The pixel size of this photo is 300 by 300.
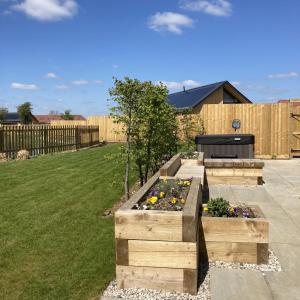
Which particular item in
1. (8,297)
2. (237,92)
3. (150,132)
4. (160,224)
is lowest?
(8,297)

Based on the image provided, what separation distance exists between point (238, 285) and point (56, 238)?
2.52 m

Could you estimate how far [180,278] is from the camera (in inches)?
140

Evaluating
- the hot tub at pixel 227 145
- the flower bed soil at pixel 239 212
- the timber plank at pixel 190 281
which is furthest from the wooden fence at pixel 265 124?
the timber plank at pixel 190 281

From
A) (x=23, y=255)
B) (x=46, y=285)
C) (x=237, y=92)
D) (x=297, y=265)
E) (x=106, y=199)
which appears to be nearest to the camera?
(x=46, y=285)

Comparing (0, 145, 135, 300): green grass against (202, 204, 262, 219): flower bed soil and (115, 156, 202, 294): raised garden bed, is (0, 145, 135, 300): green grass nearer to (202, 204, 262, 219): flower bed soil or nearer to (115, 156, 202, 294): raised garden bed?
(115, 156, 202, 294): raised garden bed

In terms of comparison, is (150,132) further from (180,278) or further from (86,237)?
(180,278)

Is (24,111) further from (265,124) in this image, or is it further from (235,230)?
(235,230)

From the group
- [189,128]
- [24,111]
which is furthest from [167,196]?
[24,111]

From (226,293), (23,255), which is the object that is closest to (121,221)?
(226,293)

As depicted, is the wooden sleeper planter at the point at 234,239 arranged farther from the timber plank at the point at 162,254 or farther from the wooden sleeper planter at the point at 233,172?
the wooden sleeper planter at the point at 233,172

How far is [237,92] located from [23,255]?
20593 mm

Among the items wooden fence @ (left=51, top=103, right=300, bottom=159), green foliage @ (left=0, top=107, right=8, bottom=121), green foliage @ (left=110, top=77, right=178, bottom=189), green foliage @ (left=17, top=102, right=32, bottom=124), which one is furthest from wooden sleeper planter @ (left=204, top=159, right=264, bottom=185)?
green foliage @ (left=0, top=107, right=8, bottom=121)

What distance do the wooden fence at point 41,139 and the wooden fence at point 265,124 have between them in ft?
15.0

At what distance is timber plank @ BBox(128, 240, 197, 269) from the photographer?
354 cm
